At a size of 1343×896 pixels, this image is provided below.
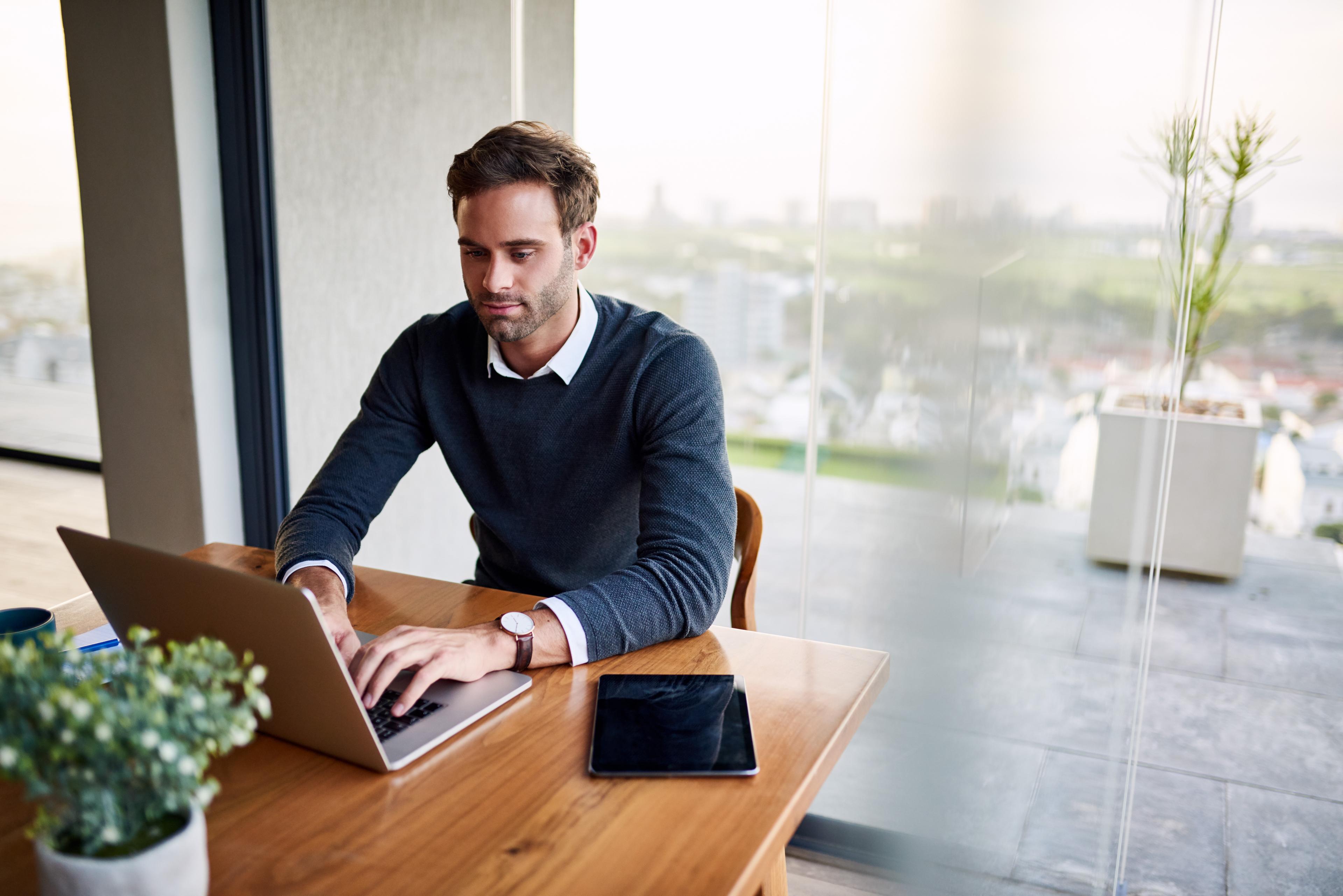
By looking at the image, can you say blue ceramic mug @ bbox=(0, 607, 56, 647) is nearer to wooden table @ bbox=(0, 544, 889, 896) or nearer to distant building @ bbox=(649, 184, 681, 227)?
wooden table @ bbox=(0, 544, 889, 896)

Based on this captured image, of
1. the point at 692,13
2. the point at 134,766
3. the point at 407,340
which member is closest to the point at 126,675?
the point at 134,766

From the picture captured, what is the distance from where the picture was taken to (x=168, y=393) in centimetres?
243

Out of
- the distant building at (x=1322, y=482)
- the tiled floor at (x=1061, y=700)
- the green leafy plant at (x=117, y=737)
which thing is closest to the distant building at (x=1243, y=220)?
the distant building at (x=1322, y=482)

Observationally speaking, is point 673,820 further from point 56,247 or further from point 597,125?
point 56,247

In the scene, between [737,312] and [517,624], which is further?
[737,312]

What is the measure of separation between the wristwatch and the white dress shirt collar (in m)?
0.51

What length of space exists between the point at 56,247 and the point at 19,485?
115 cm

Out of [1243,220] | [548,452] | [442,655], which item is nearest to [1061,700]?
[1243,220]

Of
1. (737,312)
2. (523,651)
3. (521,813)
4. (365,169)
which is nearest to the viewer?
(521,813)

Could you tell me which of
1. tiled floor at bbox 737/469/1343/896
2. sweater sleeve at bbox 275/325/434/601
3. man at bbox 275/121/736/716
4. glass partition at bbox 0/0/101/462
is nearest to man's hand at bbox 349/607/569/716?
man at bbox 275/121/736/716

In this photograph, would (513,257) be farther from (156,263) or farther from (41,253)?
(41,253)

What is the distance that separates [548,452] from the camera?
1583 millimetres

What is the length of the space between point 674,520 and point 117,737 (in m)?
0.81

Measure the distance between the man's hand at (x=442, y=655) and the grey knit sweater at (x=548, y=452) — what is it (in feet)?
0.76
